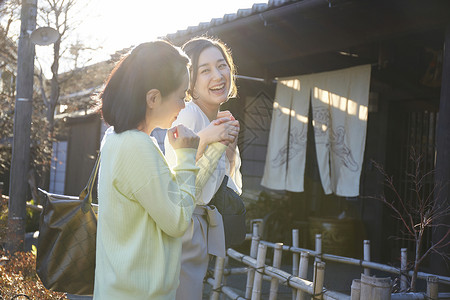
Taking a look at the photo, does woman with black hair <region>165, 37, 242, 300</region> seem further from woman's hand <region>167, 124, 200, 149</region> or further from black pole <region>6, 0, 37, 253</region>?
black pole <region>6, 0, 37, 253</region>

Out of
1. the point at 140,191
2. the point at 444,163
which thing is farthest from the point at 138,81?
the point at 444,163

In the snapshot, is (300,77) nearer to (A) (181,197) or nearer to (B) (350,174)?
(B) (350,174)

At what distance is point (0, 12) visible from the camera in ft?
45.2

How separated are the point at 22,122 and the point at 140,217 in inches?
245

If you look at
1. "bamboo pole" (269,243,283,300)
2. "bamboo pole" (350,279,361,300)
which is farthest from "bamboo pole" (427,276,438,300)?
"bamboo pole" (269,243,283,300)

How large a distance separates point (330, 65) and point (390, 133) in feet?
4.98

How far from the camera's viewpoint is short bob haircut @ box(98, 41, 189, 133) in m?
1.90

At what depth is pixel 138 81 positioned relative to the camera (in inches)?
75.4

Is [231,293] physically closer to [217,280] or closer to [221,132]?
[217,280]

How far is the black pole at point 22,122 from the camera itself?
7.41 metres

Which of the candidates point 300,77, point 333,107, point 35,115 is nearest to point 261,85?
point 300,77

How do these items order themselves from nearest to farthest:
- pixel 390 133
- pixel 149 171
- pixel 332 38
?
pixel 149 171, pixel 332 38, pixel 390 133

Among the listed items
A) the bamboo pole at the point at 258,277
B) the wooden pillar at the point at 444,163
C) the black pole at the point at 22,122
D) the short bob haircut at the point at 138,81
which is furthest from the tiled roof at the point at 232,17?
the short bob haircut at the point at 138,81

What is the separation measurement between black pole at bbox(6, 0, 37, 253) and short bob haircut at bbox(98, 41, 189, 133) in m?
5.97
